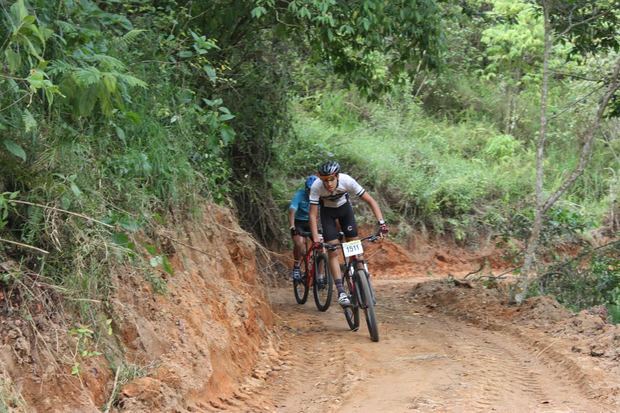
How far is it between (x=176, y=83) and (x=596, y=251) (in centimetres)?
704

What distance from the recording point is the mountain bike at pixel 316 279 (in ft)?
36.5

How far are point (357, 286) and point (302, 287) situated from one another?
9.58 feet

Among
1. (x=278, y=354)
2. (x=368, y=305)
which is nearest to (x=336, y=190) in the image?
(x=368, y=305)

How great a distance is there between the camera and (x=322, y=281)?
36.9ft

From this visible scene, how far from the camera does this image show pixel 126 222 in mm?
6148

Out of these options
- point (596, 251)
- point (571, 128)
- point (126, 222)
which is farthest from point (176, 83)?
point (571, 128)

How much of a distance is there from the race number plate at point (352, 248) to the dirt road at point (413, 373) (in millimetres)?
983

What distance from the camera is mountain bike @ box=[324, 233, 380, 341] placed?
9.02m

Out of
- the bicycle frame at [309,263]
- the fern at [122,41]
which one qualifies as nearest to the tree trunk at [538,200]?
the bicycle frame at [309,263]

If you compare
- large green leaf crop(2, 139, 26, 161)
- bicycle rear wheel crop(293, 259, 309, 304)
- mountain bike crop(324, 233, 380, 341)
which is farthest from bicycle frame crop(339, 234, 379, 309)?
large green leaf crop(2, 139, 26, 161)

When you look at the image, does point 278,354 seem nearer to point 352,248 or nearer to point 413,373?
point 352,248

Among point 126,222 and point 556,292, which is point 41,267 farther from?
point 556,292

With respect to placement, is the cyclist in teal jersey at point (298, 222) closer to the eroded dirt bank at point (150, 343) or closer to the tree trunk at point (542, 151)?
the eroded dirt bank at point (150, 343)

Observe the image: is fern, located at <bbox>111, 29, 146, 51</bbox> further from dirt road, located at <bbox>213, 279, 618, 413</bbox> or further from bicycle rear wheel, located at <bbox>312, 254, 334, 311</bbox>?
bicycle rear wheel, located at <bbox>312, 254, 334, 311</bbox>
